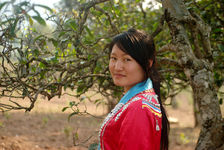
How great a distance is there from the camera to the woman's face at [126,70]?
4.30 feet

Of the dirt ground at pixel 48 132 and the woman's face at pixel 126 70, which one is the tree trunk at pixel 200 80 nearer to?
the woman's face at pixel 126 70

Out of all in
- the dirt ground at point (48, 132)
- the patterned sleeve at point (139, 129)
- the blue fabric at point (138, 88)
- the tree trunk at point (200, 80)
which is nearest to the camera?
the patterned sleeve at point (139, 129)

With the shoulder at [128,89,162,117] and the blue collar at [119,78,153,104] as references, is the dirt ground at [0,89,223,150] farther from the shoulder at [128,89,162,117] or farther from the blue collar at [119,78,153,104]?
the shoulder at [128,89,162,117]

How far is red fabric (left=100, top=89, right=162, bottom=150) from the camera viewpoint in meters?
1.01

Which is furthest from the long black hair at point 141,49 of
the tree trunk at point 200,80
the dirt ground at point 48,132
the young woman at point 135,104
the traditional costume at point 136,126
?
the dirt ground at point 48,132

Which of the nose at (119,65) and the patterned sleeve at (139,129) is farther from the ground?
the nose at (119,65)

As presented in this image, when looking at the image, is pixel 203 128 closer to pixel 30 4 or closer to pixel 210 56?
pixel 210 56

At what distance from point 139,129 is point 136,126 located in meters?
0.02

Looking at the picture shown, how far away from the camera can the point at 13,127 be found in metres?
5.32

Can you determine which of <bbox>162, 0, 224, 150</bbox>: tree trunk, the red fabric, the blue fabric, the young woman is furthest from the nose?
<bbox>162, 0, 224, 150</bbox>: tree trunk

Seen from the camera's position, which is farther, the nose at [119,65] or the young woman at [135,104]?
the nose at [119,65]

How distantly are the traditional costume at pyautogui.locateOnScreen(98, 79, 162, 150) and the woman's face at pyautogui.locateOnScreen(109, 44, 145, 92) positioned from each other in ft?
0.25

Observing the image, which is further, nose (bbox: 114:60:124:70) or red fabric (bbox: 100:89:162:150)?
nose (bbox: 114:60:124:70)

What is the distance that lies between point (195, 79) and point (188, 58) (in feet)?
0.58
